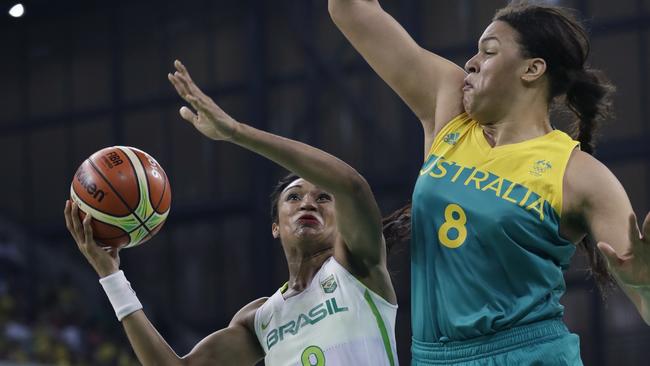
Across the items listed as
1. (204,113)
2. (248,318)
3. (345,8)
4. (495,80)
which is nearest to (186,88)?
(204,113)

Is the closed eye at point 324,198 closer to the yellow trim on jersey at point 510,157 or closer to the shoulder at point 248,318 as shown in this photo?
the shoulder at point 248,318

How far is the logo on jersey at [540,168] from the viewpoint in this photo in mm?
3244

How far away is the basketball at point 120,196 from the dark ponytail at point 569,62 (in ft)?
5.14

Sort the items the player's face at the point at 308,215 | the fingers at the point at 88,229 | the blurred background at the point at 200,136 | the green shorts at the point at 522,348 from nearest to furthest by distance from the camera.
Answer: the green shorts at the point at 522,348 → the fingers at the point at 88,229 → the player's face at the point at 308,215 → the blurred background at the point at 200,136

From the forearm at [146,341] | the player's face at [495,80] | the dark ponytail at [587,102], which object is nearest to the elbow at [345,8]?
the player's face at [495,80]

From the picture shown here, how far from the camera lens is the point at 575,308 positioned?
12883 millimetres

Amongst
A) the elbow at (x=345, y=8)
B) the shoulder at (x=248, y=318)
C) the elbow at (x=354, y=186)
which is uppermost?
the elbow at (x=345, y=8)

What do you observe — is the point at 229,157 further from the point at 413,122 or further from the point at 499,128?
the point at 499,128

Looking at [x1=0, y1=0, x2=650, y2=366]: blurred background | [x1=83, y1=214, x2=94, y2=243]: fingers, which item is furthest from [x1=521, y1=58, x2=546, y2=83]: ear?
[x1=0, y1=0, x2=650, y2=366]: blurred background

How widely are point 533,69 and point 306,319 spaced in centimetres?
146

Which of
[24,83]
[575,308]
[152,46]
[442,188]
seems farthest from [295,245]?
[24,83]

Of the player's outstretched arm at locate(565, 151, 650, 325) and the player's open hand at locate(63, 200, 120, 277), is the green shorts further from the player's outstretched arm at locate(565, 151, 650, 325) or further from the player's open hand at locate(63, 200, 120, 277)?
the player's open hand at locate(63, 200, 120, 277)

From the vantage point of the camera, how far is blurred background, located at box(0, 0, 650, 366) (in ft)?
41.8

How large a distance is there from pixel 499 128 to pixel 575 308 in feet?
32.5
